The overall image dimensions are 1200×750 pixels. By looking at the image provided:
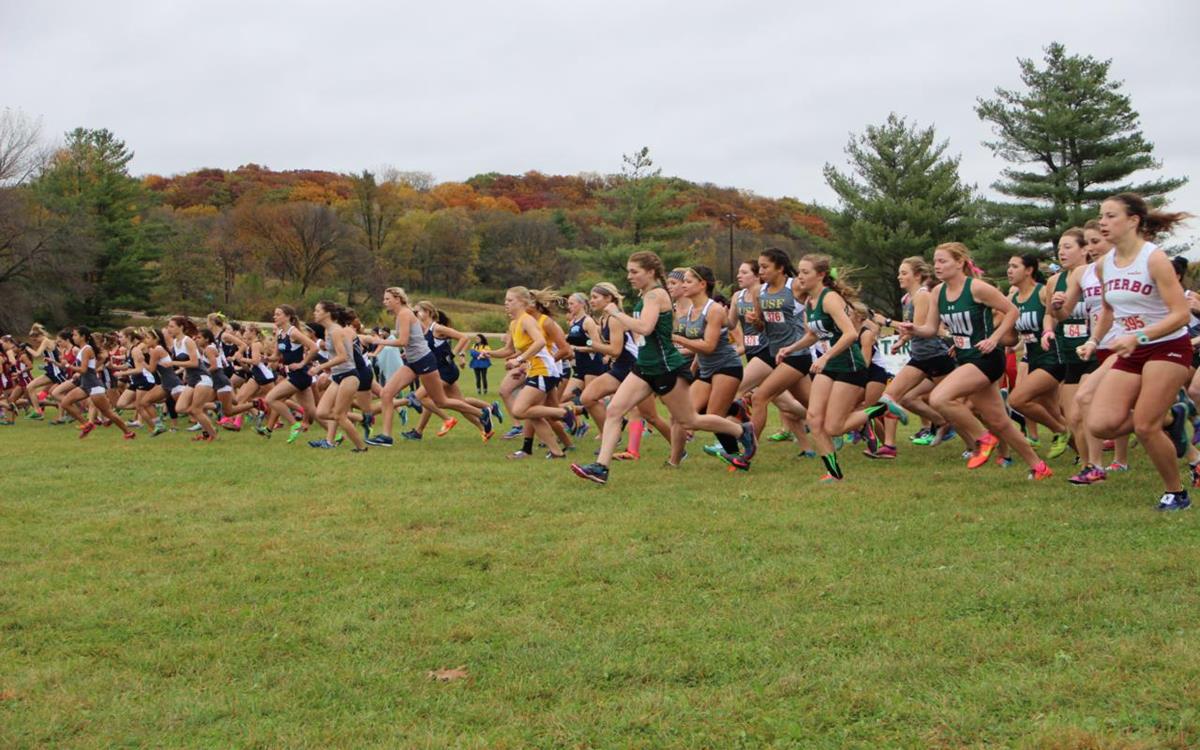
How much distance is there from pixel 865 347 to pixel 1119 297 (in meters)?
4.44

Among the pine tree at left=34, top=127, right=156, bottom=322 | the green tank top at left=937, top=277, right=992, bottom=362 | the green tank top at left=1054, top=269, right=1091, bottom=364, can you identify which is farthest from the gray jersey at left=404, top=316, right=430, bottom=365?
the pine tree at left=34, top=127, right=156, bottom=322

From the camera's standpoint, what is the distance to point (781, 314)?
10328mm

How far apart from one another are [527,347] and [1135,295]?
627cm

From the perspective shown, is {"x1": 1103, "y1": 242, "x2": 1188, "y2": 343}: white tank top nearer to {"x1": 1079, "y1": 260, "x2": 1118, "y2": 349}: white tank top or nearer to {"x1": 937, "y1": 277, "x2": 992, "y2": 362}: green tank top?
{"x1": 1079, "y1": 260, "x2": 1118, "y2": 349}: white tank top

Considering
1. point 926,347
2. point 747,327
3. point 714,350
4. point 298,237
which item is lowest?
point 714,350

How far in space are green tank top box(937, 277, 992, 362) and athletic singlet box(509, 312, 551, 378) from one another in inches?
173

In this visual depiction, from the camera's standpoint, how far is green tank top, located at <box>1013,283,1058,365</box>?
30.7ft

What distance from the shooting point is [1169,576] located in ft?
16.9

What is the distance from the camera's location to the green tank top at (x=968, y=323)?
28.2 feet

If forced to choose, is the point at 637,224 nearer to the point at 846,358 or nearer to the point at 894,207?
the point at 894,207

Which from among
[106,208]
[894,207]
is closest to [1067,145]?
[894,207]

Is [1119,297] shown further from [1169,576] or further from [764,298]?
[764,298]

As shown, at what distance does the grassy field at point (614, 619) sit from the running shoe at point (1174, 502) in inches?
3.8

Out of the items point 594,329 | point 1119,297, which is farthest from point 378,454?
point 1119,297
